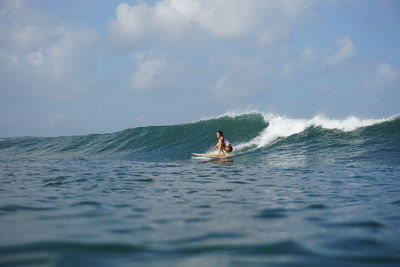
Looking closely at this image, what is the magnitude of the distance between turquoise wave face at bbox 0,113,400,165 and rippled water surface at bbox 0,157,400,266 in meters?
6.95

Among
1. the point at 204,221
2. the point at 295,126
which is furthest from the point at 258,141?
the point at 204,221

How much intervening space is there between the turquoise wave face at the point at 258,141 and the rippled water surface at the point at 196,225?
6.95m

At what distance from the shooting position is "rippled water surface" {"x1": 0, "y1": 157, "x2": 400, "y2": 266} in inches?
96.9

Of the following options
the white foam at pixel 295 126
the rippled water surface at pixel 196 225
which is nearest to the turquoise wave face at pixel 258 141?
the white foam at pixel 295 126

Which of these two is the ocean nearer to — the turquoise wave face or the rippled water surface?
the rippled water surface

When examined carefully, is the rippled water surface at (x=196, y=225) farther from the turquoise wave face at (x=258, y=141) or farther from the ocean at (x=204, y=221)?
the turquoise wave face at (x=258, y=141)

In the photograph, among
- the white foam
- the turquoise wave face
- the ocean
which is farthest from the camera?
the white foam

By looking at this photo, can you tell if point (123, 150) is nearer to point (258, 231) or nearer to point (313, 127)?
point (313, 127)

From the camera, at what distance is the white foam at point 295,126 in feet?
55.2

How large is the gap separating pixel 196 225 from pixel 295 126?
1514 cm

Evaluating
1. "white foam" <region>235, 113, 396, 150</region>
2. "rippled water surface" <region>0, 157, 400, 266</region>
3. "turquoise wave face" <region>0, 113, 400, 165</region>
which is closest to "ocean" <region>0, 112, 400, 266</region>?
"rippled water surface" <region>0, 157, 400, 266</region>

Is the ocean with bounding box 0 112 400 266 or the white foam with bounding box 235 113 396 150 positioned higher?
the white foam with bounding box 235 113 396 150

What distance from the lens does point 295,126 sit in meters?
17.6

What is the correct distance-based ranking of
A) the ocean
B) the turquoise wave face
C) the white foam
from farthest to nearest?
the white foam
the turquoise wave face
the ocean
